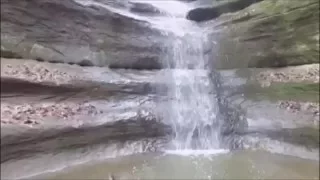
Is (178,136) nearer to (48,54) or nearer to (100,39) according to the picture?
(100,39)

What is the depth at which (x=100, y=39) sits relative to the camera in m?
5.69

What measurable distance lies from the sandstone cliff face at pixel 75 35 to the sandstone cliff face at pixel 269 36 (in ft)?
4.55

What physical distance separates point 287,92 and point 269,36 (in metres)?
1.19

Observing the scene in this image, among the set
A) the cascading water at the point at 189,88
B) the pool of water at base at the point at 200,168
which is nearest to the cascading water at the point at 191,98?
the cascading water at the point at 189,88

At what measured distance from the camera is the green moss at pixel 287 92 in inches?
202

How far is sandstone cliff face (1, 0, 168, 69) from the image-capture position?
4566 millimetres

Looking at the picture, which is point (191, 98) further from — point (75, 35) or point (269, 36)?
point (75, 35)

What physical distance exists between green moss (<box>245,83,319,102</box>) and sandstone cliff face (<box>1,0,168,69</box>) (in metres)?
1.90

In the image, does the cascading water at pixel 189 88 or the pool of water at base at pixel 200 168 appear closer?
the pool of water at base at pixel 200 168

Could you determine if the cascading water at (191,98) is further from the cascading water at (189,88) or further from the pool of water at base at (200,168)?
the pool of water at base at (200,168)

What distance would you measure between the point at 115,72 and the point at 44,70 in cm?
138

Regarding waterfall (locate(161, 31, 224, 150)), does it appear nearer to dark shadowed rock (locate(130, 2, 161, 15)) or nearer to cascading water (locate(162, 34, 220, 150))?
cascading water (locate(162, 34, 220, 150))

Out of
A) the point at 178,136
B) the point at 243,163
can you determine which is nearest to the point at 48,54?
the point at 178,136

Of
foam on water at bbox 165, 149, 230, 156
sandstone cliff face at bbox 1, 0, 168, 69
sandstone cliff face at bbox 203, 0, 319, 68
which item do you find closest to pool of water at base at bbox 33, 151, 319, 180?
foam on water at bbox 165, 149, 230, 156
